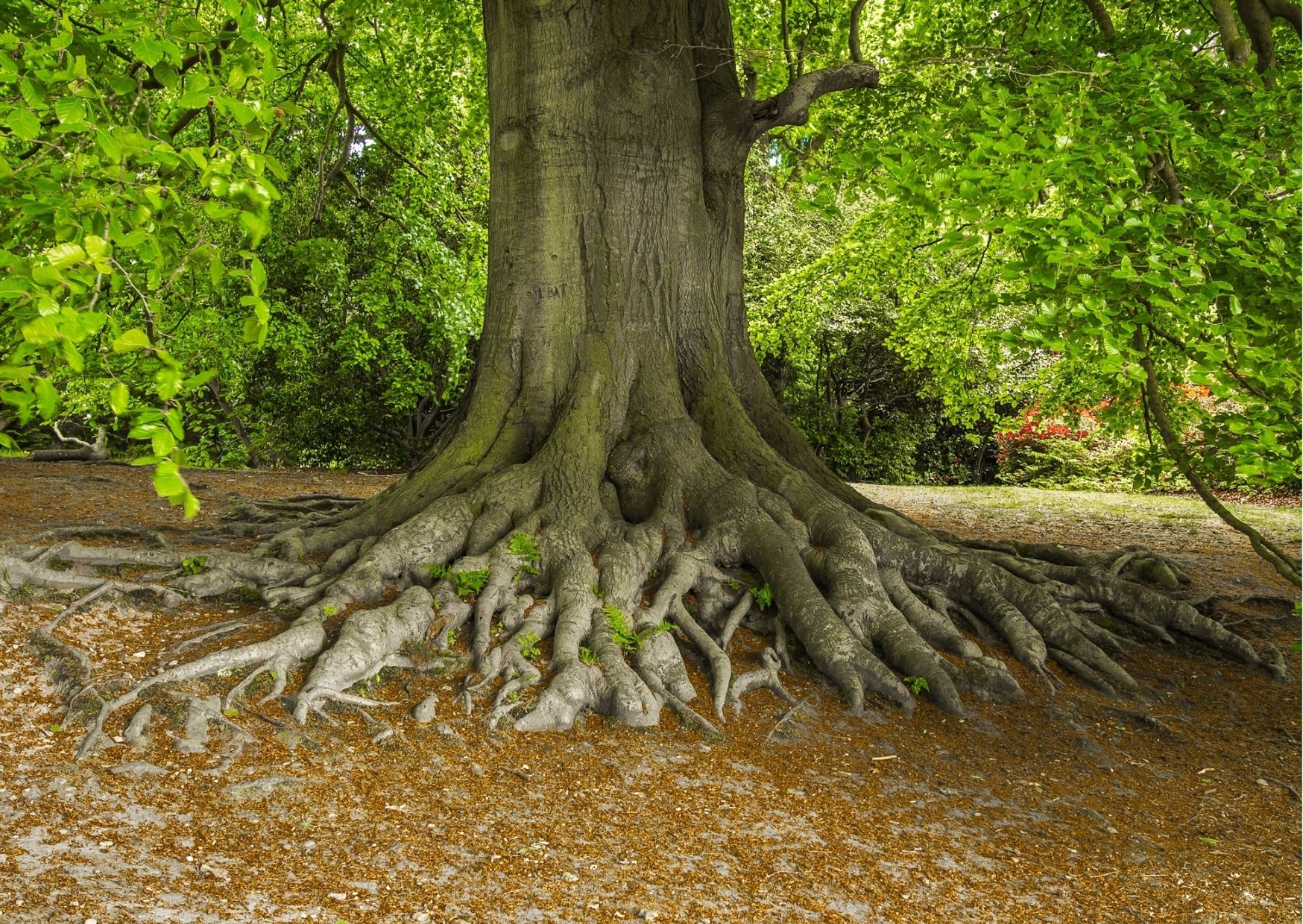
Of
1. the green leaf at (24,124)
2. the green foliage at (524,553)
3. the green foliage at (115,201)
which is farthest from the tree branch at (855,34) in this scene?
the green leaf at (24,124)

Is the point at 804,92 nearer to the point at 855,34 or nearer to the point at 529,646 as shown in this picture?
the point at 855,34

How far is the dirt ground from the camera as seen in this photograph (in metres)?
3.26

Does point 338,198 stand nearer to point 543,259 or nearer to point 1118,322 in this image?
point 543,259

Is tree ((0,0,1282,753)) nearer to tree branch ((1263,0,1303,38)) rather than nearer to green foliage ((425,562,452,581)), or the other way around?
green foliage ((425,562,452,581))

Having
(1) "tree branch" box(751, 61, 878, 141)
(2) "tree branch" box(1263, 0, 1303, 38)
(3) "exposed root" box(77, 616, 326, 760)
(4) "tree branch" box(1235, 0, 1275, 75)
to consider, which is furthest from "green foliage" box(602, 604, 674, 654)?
(2) "tree branch" box(1263, 0, 1303, 38)

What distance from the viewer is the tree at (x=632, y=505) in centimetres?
522

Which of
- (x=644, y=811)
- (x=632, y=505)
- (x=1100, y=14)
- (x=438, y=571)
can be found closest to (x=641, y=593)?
(x=632, y=505)

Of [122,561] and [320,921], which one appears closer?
[320,921]

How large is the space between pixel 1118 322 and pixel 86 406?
13734 mm

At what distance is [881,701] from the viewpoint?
208 inches

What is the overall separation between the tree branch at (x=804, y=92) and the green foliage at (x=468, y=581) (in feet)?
13.3

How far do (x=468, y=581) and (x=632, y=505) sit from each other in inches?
57.6

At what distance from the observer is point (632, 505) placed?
6.54 metres

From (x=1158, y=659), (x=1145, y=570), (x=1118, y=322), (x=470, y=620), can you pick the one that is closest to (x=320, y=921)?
(x=470, y=620)
